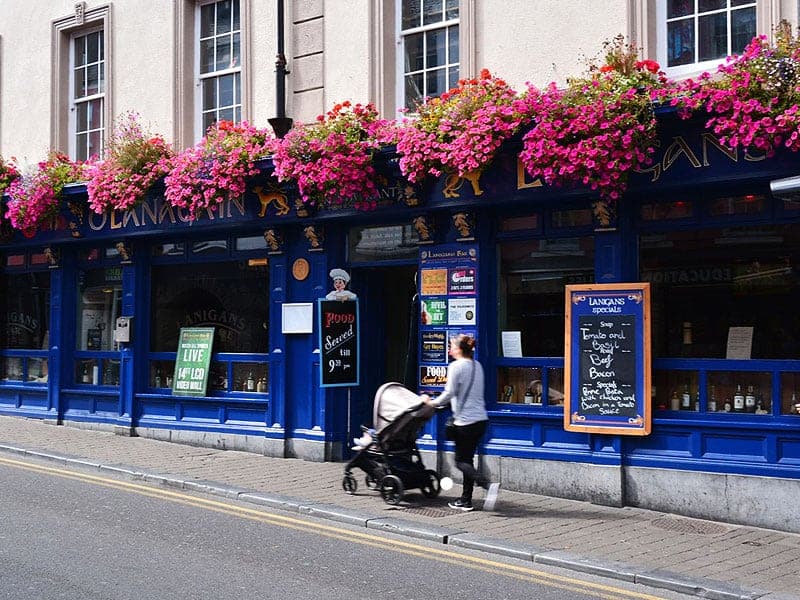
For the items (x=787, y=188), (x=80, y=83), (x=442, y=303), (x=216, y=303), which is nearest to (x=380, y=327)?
(x=442, y=303)

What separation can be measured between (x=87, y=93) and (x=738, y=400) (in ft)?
39.8

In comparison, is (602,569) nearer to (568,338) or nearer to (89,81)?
(568,338)

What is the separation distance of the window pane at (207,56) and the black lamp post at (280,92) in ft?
6.77

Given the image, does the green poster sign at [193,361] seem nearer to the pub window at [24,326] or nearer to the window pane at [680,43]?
the pub window at [24,326]

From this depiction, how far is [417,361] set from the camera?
1205 centimetres

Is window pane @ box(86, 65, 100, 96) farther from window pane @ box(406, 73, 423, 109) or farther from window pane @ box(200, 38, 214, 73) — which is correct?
window pane @ box(406, 73, 423, 109)

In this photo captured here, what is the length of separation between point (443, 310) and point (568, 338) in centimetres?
177

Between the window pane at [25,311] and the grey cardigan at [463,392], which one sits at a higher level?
the window pane at [25,311]

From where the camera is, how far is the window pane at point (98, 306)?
15820 mm

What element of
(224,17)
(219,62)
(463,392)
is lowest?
(463,392)

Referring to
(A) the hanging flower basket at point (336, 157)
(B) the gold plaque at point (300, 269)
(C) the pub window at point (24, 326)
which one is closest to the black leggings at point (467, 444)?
(A) the hanging flower basket at point (336, 157)

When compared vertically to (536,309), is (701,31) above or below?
above

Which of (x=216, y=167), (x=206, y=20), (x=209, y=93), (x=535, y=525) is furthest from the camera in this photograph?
(x=206, y=20)

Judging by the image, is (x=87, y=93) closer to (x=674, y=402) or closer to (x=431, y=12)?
(x=431, y=12)
